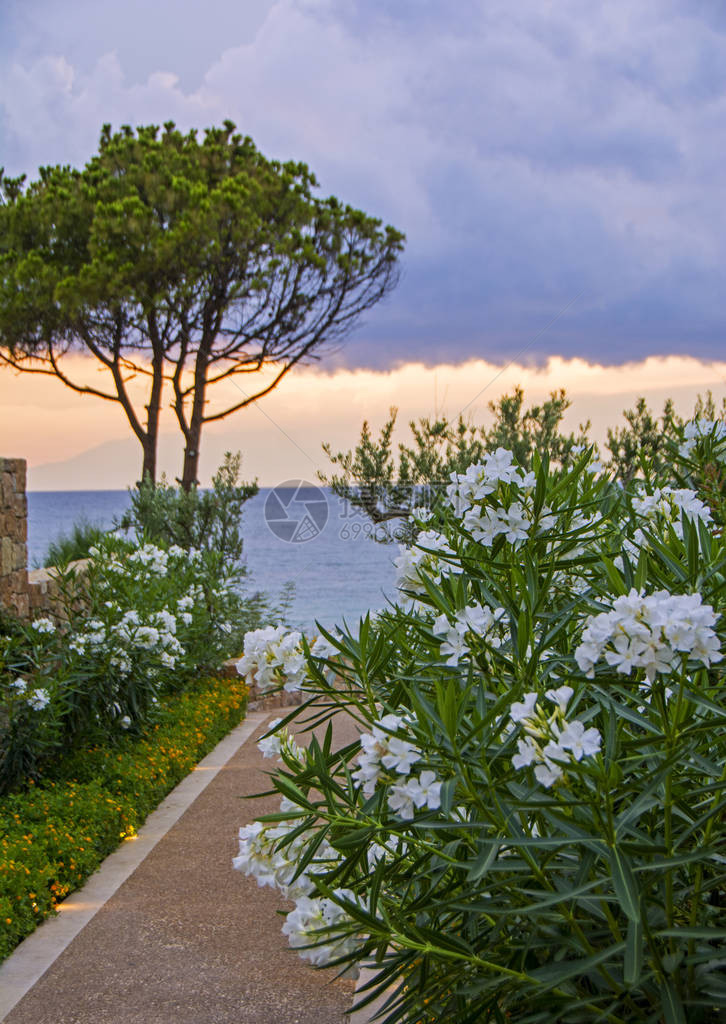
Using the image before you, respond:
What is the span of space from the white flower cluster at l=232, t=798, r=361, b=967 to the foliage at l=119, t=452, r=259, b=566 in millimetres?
9617

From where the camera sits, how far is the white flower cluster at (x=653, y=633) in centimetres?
113

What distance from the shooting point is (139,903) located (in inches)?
148

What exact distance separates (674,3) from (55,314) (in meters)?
12.5

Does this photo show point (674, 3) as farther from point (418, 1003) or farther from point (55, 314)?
point (55, 314)

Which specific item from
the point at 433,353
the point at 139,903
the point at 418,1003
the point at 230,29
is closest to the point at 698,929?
the point at 418,1003

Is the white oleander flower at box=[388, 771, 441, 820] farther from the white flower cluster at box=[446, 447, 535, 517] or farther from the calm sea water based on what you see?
the calm sea water

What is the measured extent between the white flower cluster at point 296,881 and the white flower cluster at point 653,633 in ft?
2.48

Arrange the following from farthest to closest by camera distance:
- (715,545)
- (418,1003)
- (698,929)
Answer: (715,545) → (418,1003) → (698,929)

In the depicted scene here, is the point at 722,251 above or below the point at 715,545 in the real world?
above

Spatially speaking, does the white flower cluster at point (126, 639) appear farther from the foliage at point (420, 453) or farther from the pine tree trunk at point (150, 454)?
the pine tree trunk at point (150, 454)

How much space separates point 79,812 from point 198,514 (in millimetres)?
7474

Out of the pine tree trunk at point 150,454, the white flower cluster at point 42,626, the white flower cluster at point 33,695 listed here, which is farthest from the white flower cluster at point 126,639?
the pine tree trunk at point 150,454

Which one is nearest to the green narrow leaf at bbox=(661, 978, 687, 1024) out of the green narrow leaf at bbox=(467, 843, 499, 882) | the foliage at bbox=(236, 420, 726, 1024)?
the foliage at bbox=(236, 420, 726, 1024)

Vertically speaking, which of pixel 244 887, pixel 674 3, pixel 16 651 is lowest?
pixel 244 887
